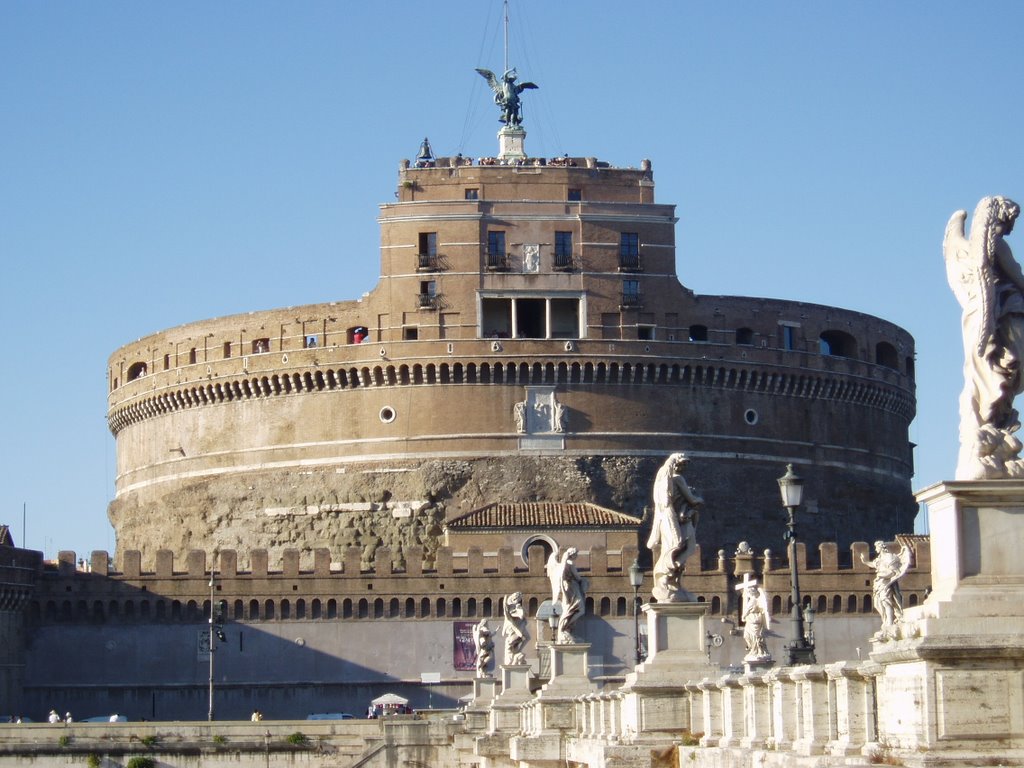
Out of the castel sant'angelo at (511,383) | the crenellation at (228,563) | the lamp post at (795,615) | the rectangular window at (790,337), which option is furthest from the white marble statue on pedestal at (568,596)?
the rectangular window at (790,337)

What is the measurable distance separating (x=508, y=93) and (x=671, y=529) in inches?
2272

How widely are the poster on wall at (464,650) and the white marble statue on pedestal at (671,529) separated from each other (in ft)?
137

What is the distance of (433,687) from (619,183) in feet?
63.3

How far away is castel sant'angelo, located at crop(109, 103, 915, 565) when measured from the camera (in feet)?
227

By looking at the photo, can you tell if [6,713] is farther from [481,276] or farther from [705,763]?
[705,763]

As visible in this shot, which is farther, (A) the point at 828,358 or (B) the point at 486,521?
(A) the point at 828,358

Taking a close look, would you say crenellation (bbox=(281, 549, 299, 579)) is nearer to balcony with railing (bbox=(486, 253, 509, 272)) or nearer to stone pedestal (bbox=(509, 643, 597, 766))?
balcony with railing (bbox=(486, 253, 509, 272))

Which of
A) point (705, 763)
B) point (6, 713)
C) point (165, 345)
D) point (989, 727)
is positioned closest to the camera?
point (989, 727)

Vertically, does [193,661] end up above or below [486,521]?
below

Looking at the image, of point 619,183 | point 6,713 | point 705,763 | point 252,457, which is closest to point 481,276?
point 619,183

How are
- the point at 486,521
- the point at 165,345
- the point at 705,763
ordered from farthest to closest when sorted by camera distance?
the point at 165,345 → the point at 486,521 → the point at 705,763

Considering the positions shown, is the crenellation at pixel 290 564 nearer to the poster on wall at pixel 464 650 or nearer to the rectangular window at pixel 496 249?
the poster on wall at pixel 464 650

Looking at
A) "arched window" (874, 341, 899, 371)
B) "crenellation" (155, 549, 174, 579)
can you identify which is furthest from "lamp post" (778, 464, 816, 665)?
"arched window" (874, 341, 899, 371)

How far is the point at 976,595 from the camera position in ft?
36.0
